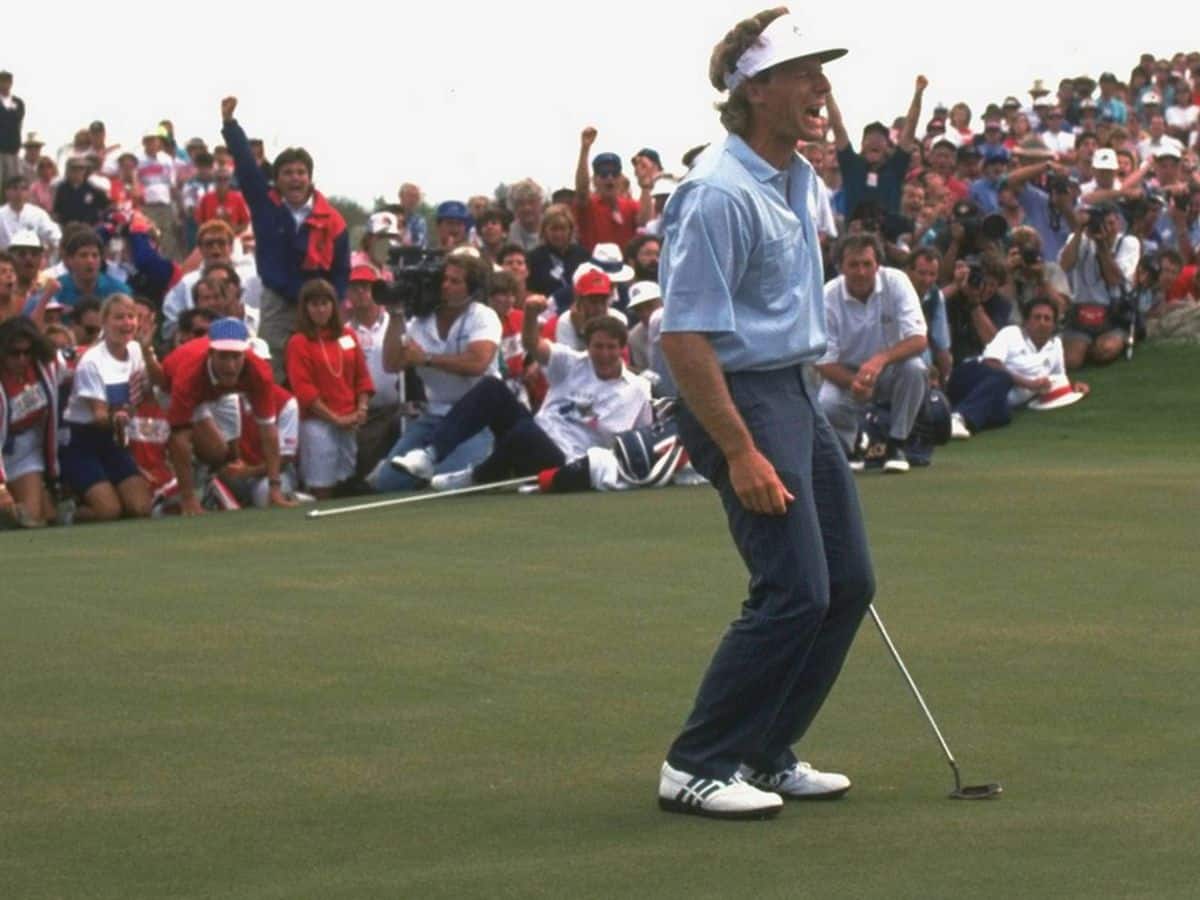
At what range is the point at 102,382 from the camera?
51.9 feet

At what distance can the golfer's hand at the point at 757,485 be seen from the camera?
5.77 meters

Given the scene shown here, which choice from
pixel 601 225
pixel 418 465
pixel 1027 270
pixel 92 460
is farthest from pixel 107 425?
pixel 1027 270

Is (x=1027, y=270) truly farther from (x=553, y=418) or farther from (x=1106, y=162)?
(x=553, y=418)

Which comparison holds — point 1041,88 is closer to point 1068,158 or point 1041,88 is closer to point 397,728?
point 1068,158

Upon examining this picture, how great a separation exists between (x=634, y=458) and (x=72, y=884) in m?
10.6

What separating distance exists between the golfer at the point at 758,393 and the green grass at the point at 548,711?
28cm

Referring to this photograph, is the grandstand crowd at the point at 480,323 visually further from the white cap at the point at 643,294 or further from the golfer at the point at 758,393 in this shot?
the golfer at the point at 758,393

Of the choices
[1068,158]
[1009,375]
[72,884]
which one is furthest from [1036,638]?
[1068,158]

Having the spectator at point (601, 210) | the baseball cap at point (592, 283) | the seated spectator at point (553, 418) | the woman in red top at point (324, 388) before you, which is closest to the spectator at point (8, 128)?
the spectator at point (601, 210)

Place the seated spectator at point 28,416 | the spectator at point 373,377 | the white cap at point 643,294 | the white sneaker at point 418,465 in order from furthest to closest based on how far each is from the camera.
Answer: the white cap at point 643,294 < the spectator at point 373,377 < the white sneaker at point 418,465 < the seated spectator at point 28,416

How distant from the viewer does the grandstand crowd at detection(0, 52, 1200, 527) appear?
52.2 ft

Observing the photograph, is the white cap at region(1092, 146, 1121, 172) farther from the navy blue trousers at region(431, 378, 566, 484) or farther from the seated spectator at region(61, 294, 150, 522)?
the seated spectator at region(61, 294, 150, 522)

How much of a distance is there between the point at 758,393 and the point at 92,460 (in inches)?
413

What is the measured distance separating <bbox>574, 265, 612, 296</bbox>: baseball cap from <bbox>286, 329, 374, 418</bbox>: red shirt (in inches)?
61.3
